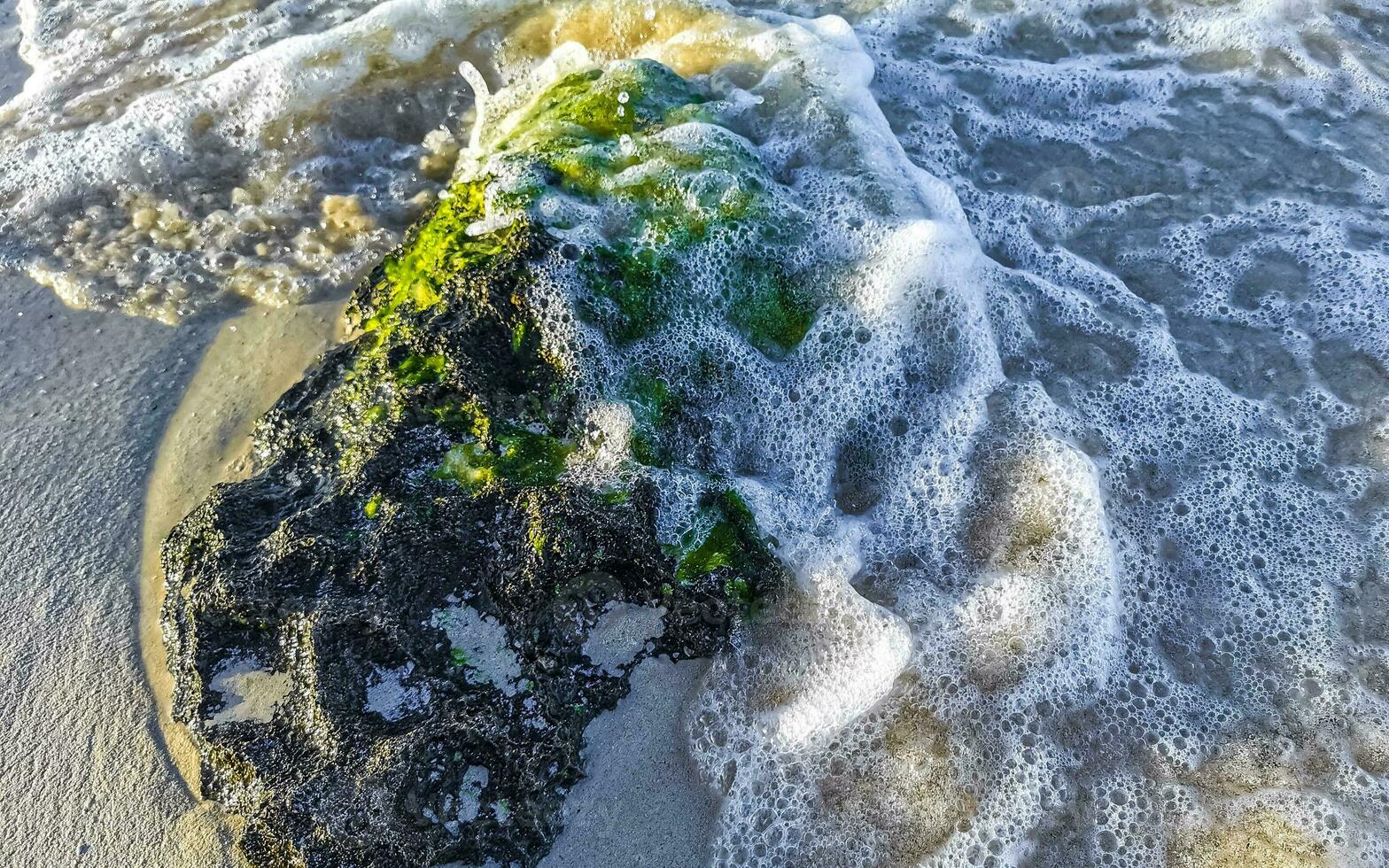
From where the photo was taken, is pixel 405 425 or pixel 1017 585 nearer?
pixel 405 425

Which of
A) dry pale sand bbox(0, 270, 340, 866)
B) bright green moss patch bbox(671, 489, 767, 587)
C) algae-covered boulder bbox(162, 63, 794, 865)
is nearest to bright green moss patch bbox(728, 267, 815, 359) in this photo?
algae-covered boulder bbox(162, 63, 794, 865)

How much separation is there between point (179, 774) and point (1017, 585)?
2469 millimetres

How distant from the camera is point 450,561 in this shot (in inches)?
87.2

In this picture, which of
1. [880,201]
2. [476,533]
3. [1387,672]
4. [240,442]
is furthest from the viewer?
[880,201]

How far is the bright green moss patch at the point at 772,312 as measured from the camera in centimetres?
295

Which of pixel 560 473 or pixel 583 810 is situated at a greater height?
pixel 560 473

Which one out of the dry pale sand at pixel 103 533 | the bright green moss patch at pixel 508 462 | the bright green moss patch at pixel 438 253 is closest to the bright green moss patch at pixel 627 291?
the bright green moss patch at pixel 438 253

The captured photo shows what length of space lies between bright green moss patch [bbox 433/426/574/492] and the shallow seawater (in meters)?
0.24

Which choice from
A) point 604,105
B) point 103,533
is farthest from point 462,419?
point 604,105

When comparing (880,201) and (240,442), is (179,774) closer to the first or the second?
(240,442)

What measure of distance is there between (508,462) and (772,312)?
119 centimetres

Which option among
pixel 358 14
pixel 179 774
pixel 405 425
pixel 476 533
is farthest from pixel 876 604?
pixel 358 14

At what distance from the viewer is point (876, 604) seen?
2523 millimetres

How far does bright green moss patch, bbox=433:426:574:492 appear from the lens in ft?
7.56
